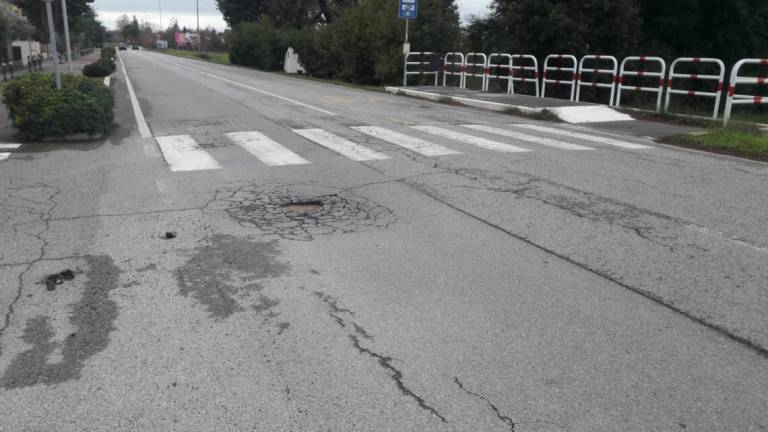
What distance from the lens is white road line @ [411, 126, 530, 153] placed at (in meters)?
11.0

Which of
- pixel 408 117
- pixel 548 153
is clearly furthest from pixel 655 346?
pixel 408 117

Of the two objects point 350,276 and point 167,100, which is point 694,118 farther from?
point 167,100

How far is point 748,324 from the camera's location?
419 cm

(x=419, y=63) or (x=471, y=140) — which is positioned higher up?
(x=419, y=63)

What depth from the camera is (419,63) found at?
2736cm

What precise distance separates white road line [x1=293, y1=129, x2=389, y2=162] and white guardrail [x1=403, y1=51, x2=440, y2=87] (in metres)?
15.1

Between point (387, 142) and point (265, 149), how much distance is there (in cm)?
219

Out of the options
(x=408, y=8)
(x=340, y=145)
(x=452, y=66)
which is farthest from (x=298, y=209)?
(x=452, y=66)

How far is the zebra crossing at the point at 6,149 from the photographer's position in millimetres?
10198

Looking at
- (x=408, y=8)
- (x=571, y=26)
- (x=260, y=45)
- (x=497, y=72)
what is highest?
(x=408, y=8)

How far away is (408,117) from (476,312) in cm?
1185

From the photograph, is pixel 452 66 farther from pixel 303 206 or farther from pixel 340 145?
pixel 303 206

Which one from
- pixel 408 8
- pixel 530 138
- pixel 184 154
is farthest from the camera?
pixel 408 8

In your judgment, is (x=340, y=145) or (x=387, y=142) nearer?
(x=340, y=145)
